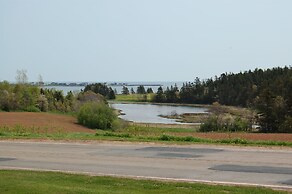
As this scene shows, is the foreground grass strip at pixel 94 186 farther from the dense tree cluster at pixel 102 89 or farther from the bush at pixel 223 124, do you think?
the dense tree cluster at pixel 102 89

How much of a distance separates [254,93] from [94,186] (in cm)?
9644

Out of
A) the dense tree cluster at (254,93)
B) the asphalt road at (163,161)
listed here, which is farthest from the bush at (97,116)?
the asphalt road at (163,161)

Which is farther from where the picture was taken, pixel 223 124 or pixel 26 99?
pixel 26 99

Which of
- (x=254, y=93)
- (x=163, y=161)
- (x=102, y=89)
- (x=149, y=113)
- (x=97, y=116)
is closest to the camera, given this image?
(x=163, y=161)

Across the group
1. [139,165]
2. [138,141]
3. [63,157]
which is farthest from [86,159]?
[138,141]

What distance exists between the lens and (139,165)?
578 inches

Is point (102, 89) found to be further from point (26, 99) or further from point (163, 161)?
point (163, 161)

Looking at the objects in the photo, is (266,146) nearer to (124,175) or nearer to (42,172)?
(124,175)

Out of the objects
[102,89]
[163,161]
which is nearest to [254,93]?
[102,89]

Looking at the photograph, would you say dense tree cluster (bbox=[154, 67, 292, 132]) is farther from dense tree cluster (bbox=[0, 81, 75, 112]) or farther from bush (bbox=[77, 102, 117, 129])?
dense tree cluster (bbox=[0, 81, 75, 112])

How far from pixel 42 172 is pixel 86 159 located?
3.10 metres

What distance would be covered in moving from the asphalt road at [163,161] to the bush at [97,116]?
89.9 feet

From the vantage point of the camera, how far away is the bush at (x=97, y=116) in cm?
4875

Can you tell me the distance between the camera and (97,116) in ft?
161
